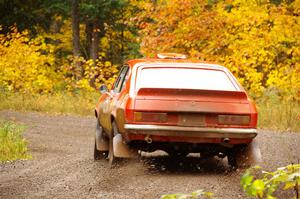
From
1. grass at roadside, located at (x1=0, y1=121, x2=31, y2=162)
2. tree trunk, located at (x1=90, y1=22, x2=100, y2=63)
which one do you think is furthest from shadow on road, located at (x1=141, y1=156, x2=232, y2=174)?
tree trunk, located at (x1=90, y1=22, x2=100, y2=63)

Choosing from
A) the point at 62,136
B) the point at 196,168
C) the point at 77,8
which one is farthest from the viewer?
the point at 77,8

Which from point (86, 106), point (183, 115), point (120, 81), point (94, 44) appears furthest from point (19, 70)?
point (183, 115)

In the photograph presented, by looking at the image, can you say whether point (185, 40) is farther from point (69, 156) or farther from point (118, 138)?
point (118, 138)

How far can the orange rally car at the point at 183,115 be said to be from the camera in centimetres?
920

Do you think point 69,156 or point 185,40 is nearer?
point 69,156

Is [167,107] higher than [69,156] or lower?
higher

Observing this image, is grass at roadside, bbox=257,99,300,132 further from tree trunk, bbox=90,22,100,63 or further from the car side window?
tree trunk, bbox=90,22,100,63

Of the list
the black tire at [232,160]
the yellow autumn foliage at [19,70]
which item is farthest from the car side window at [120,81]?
the yellow autumn foliage at [19,70]

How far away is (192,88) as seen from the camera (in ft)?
30.9

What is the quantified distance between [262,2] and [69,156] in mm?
A: 14738

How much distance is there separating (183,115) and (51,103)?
52.8ft

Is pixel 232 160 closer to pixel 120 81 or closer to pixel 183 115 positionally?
pixel 183 115

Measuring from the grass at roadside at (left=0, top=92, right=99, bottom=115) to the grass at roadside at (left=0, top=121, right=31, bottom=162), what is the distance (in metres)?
10.4

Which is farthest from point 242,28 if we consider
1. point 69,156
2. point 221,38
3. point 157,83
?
point 157,83
